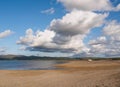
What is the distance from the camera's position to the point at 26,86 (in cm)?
2402

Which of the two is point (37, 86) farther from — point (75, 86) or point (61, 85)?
point (75, 86)

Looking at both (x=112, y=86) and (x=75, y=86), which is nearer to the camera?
(x=112, y=86)

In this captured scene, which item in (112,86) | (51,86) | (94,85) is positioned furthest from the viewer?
(51,86)

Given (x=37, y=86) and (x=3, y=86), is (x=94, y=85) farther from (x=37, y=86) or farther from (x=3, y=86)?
(x=3, y=86)

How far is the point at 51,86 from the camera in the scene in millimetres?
23016

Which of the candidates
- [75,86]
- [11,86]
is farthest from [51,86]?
[11,86]

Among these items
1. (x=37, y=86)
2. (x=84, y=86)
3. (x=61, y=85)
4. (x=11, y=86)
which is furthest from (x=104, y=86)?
(x=11, y=86)

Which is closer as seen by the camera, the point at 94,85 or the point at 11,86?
the point at 94,85

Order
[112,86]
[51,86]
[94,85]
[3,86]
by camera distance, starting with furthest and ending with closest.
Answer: [3,86], [51,86], [94,85], [112,86]

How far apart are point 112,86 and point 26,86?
9836 millimetres

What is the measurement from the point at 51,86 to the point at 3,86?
5.74 m

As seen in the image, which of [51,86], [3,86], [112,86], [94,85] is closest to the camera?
[112,86]

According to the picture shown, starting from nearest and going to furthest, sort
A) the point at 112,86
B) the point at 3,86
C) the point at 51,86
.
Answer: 1. the point at 112,86
2. the point at 51,86
3. the point at 3,86

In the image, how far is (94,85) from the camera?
811 inches
